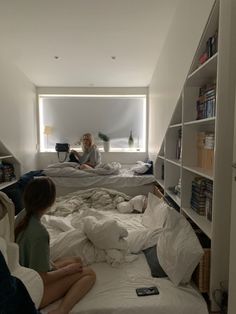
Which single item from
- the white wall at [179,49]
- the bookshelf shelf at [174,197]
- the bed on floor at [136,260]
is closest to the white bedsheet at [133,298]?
the bed on floor at [136,260]

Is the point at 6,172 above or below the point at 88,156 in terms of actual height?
below

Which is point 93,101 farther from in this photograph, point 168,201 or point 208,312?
point 208,312

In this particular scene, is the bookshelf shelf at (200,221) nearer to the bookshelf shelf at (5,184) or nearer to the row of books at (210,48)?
the row of books at (210,48)

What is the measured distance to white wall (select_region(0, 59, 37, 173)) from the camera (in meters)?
3.17

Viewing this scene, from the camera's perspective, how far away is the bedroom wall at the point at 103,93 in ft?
14.9

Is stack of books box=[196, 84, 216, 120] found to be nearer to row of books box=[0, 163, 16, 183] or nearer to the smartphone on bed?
the smartphone on bed

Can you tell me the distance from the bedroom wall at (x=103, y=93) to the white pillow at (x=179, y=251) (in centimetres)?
297

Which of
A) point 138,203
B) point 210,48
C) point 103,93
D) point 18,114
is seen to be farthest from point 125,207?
point 103,93

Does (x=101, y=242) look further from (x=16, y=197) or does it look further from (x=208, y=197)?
(x=16, y=197)

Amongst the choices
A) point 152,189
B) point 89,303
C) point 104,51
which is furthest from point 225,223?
point 104,51

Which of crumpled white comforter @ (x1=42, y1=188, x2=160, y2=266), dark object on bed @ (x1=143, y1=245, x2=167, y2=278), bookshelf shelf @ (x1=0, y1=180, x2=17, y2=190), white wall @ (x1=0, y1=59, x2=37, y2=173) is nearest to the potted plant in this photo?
white wall @ (x1=0, y1=59, x2=37, y2=173)

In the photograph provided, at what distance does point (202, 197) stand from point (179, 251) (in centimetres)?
53

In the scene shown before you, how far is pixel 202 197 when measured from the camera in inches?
72.5

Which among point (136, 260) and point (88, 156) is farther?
point (88, 156)
